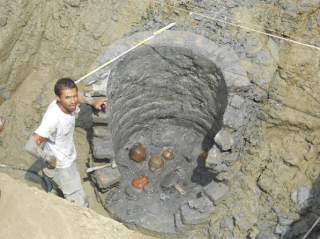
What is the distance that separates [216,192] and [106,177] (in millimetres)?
1595

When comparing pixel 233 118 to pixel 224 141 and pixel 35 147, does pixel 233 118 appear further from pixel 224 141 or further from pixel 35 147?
pixel 35 147

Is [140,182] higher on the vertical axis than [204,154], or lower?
lower

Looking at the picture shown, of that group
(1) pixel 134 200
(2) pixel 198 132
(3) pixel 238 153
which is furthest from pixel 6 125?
(3) pixel 238 153

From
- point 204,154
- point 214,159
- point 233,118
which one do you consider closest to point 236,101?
point 233,118

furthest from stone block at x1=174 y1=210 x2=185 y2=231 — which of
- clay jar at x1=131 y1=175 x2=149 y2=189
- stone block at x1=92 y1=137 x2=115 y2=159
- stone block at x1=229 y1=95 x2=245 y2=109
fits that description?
stone block at x1=229 y1=95 x2=245 y2=109

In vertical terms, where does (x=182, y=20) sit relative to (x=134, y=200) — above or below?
above

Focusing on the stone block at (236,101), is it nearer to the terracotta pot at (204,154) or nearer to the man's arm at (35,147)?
the terracotta pot at (204,154)

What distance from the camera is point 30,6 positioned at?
20.4 ft

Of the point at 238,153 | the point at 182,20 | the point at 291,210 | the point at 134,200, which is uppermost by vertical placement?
the point at 182,20

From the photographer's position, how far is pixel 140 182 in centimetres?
630

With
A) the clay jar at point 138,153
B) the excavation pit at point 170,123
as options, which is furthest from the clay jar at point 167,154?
the clay jar at point 138,153

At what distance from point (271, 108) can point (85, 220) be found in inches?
130

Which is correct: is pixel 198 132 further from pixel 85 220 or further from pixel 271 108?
pixel 85 220

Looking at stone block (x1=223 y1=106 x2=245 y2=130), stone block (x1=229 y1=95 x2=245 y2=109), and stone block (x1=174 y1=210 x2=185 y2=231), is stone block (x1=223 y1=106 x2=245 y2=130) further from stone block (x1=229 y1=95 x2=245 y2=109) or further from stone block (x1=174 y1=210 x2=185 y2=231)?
stone block (x1=174 y1=210 x2=185 y2=231)
